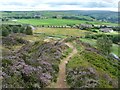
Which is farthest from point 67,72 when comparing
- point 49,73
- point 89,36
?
point 89,36

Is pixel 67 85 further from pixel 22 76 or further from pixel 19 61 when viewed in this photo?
pixel 19 61

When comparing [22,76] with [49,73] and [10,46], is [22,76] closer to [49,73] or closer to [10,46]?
[49,73]

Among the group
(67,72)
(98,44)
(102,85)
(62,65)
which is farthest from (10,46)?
(102,85)

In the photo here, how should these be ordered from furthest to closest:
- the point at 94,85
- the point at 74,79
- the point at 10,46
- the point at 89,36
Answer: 1. the point at 89,36
2. the point at 10,46
3. the point at 74,79
4. the point at 94,85

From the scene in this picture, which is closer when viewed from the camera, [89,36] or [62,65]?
[62,65]

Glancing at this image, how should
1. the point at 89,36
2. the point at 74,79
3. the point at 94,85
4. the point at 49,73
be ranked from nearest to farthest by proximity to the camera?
1. the point at 94,85
2. the point at 74,79
3. the point at 49,73
4. the point at 89,36

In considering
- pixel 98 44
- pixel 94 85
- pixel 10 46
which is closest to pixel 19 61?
pixel 94 85

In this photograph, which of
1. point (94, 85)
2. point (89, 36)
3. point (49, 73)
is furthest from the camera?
point (89, 36)

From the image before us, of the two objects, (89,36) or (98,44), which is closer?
(98,44)

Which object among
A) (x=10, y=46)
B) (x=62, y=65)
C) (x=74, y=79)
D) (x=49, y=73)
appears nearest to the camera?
(x=74, y=79)
